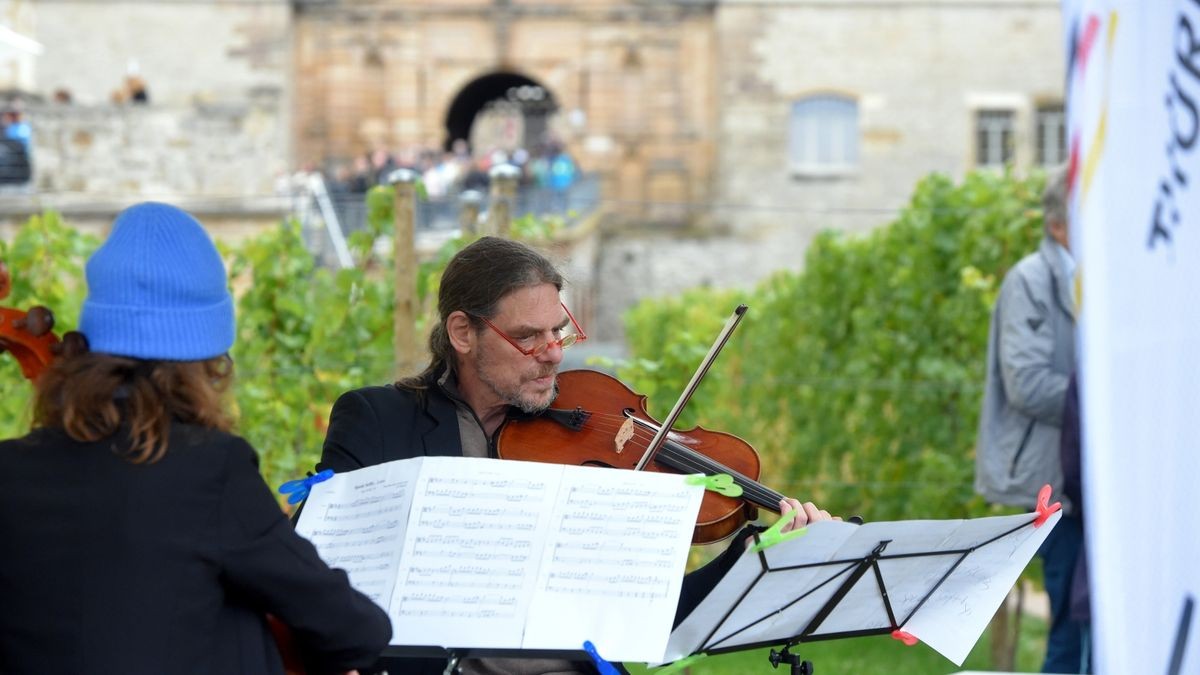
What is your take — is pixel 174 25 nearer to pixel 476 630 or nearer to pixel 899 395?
pixel 899 395

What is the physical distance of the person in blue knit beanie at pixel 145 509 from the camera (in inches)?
93.2

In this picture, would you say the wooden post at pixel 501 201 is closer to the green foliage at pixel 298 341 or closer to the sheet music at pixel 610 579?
the green foliage at pixel 298 341

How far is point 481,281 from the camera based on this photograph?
3736mm

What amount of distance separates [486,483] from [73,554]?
696 millimetres

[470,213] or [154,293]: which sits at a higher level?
[154,293]

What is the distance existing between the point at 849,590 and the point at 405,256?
3254 mm

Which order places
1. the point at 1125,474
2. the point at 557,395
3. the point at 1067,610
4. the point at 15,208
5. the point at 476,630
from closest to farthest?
the point at 1125,474 < the point at 476,630 < the point at 557,395 < the point at 1067,610 < the point at 15,208

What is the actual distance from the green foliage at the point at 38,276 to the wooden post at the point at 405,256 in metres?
1.27

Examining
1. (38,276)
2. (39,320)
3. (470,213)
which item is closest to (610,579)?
(39,320)

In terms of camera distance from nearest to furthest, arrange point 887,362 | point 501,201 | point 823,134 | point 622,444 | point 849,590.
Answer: point 849,590, point 622,444, point 501,201, point 887,362, point 823,134

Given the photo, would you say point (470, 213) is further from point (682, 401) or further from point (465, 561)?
point (465, 561)

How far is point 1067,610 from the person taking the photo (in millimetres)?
5340

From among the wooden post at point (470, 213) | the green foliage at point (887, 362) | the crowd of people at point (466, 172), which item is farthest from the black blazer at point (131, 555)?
the crowd of people at point (466, 172)

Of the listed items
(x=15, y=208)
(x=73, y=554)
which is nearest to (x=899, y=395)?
(x=73, y=554)
